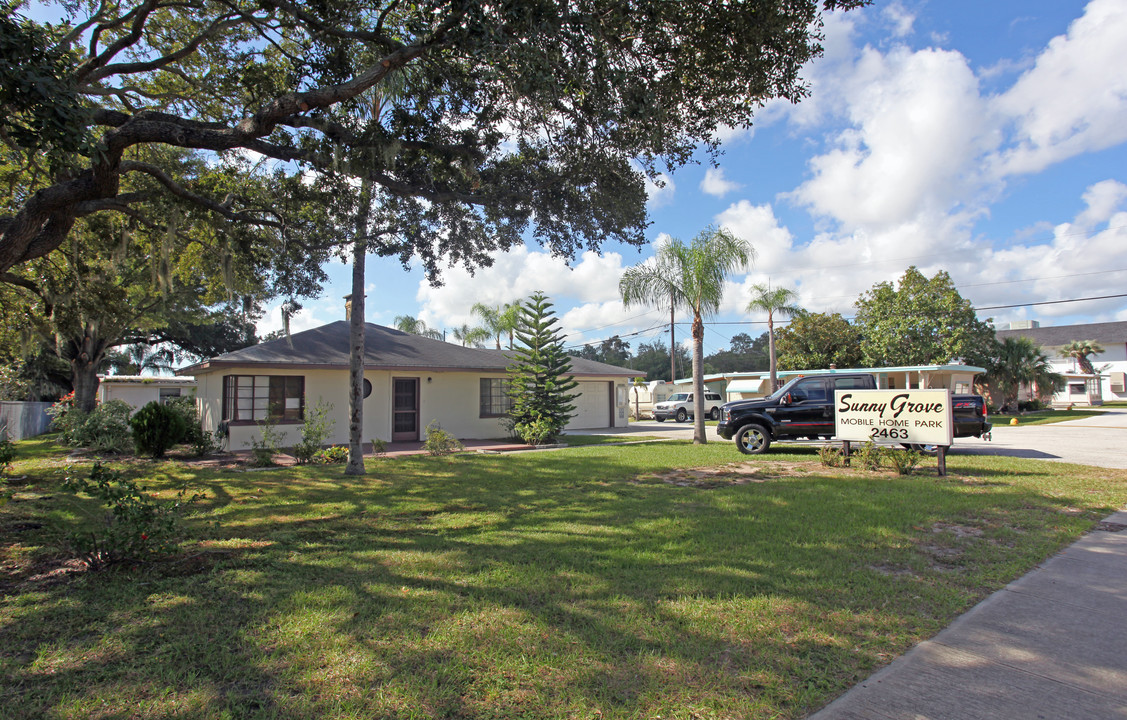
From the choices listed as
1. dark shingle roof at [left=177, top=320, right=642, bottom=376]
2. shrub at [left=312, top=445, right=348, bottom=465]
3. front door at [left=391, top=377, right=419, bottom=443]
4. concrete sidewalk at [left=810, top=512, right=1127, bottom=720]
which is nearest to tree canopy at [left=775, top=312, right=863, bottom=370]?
dark shingle roof at [left=177, top=320, right=642, bottom=376]

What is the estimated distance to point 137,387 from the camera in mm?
28156

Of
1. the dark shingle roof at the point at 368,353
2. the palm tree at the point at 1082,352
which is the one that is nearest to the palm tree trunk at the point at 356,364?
the dark shingle roof at the point at 368,353

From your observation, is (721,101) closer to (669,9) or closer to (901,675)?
(669,9)

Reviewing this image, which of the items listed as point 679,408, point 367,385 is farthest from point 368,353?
point 679,408

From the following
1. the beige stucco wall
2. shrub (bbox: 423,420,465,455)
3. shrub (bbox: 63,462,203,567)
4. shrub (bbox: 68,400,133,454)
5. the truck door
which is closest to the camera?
shrub (bbox: 63,462,203,567)

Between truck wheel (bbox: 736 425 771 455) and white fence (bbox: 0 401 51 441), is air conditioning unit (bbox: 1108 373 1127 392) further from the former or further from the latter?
white fence (bbox: 0 401 51 441)

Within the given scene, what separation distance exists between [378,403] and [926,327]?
2967 centimetres

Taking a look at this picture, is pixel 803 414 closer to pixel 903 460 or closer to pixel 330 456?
pixel 903 460

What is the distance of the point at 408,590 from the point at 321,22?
728 cm

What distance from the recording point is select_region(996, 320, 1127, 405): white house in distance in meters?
48.3

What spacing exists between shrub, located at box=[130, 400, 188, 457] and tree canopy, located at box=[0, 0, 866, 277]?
16.6ft

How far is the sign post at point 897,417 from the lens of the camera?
9.70 metres

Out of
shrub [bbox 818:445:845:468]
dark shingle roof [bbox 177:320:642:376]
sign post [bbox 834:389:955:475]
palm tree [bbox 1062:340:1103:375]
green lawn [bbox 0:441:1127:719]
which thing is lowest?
green lawn [bbox 0:441:1127:719]

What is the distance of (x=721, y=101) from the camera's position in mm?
8039
